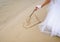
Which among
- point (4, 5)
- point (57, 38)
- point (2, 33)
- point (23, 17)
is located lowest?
point (57, 38)

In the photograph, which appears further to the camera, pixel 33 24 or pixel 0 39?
pixel 33 24

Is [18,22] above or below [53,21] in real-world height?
above

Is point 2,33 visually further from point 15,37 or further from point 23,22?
point 23,22

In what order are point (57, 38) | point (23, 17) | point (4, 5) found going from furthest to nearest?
point (4, 5) < point (23, 17) < point (57, 38)

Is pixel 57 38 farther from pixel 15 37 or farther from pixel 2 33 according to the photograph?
pixel 2 33

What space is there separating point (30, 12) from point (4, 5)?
0.57m

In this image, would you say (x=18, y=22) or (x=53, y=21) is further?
(x=18, y=22)

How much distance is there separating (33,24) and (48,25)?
29 centimetres

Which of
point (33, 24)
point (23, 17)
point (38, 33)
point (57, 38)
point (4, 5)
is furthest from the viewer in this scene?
point (4, 5)

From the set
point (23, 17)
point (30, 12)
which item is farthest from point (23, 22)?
point (30, 12)

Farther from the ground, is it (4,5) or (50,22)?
(4,5)

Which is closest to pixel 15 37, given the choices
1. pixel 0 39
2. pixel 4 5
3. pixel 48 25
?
pixel 0 39

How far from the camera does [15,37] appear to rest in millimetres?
1457

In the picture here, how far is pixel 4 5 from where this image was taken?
219 centimetres
